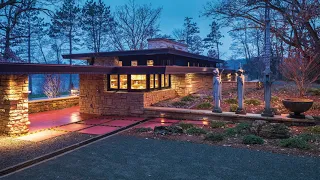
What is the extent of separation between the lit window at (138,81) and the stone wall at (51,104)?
16.6 feet

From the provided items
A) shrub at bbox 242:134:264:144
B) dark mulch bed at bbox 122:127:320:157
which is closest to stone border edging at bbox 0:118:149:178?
dark mulch bed at bbox 122:127:320:157

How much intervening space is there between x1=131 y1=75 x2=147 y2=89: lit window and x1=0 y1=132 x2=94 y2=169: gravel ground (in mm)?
6125

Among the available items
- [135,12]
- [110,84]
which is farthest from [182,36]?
[110,84]

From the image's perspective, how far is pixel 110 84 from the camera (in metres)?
14.7

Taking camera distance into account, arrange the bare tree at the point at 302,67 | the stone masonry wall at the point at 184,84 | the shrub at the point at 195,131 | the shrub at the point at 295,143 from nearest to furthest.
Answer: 1. the shrub at the point at 295,143
2. the shrub at the point at 195,131
3. the bare tree at the point at 302,67
4. the stone masonry wall at the point at 184,84

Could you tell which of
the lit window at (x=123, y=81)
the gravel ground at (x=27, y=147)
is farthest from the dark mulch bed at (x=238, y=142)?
the lit window at (x=123, y=81)

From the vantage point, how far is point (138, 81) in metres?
14.8

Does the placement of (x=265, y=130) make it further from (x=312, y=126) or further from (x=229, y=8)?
(x=229, y=8)

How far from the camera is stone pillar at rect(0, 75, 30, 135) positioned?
8648 millimetres

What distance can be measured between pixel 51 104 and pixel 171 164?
37.9 feet

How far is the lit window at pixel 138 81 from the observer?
14641 millimetres

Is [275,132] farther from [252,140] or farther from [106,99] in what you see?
[106,99]

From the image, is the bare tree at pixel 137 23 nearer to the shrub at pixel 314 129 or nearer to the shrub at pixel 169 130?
the shrub at pixel 169 130

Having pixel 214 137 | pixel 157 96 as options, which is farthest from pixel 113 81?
pixel 214 137
